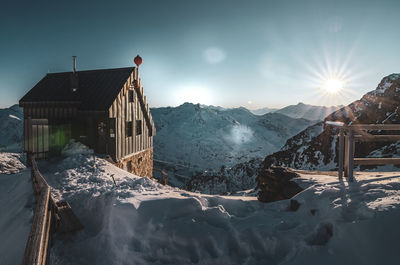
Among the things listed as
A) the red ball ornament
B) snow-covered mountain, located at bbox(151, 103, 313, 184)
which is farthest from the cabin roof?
snow-covered mountain, located at bbox(151, 103, 313, 184)

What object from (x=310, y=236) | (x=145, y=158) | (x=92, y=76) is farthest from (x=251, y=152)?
(x=310, y=236)

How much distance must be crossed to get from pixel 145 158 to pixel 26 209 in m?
10.6

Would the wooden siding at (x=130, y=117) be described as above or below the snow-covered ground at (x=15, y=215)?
above

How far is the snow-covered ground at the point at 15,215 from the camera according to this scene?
352cm

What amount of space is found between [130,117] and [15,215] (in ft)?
28.8

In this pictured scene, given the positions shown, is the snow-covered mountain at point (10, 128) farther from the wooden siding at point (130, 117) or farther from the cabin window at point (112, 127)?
the cabin window at point (112, 127)

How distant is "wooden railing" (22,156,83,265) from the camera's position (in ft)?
7.82

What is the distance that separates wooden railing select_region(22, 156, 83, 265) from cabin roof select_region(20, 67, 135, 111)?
24.5 feet

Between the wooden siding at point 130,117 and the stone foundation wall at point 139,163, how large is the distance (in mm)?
321

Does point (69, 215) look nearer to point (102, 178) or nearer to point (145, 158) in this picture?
point (102, 178)

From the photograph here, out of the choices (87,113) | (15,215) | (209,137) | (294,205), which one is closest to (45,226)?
(15,215)

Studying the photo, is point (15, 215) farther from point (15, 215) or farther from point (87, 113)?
point (87, 113)

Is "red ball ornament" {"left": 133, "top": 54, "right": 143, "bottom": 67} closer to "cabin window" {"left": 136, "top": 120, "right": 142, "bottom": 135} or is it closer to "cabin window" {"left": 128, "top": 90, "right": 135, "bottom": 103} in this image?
"cabin window" {"left": 128, "top": 90, "right": 135, "bottom": 103}

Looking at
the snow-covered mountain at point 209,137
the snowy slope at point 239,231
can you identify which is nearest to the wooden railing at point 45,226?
the snowy slope at point 239,231
